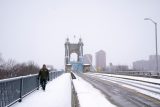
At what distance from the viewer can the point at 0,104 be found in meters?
9.10

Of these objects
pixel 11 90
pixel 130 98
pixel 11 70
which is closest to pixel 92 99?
pixel 130 98

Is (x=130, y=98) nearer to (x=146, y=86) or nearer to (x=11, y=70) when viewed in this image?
(x=146, y=86)

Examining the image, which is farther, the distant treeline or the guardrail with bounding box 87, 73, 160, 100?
the distant treeline

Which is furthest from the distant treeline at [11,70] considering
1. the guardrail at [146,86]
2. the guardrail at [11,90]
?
the guardrail at [11,90]

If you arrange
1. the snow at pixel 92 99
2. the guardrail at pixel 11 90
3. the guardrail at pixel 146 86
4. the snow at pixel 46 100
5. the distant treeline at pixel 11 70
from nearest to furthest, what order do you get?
the guardrail at pixel 11 90
the snow at pixel 46 100
the snow at pixel 92 99
the guardrail at pixel 146 86
the distant treeline at pixel 11 70

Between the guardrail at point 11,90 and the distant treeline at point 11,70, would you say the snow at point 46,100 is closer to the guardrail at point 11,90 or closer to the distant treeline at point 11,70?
the guardrail at point 11,90

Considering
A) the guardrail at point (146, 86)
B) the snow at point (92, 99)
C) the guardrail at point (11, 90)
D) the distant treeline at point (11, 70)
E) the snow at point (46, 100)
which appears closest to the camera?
the guardrail at point (11, 90)

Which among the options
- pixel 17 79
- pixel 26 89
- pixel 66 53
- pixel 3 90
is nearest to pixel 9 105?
pixel 3 90

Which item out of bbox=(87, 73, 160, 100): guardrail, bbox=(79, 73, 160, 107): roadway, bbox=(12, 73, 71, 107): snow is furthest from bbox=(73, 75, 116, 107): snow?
bbox=(87, 73, 160, 100): guardrail

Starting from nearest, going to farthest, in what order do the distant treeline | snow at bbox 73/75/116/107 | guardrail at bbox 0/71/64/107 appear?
guardrail at bbox 0/71/64/107
snow at bbox 73/75/116/107
the distant treeline

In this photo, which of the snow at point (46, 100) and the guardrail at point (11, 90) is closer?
the guardrail at point (11, 90)

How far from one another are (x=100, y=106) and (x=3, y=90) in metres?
4.15

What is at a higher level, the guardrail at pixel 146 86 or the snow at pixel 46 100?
the guardrail at pixel 146 86

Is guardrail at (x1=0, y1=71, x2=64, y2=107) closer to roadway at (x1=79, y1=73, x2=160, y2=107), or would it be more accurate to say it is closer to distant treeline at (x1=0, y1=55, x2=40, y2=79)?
roadway at (x1=79, y1=73, x2=160, y2=107)
